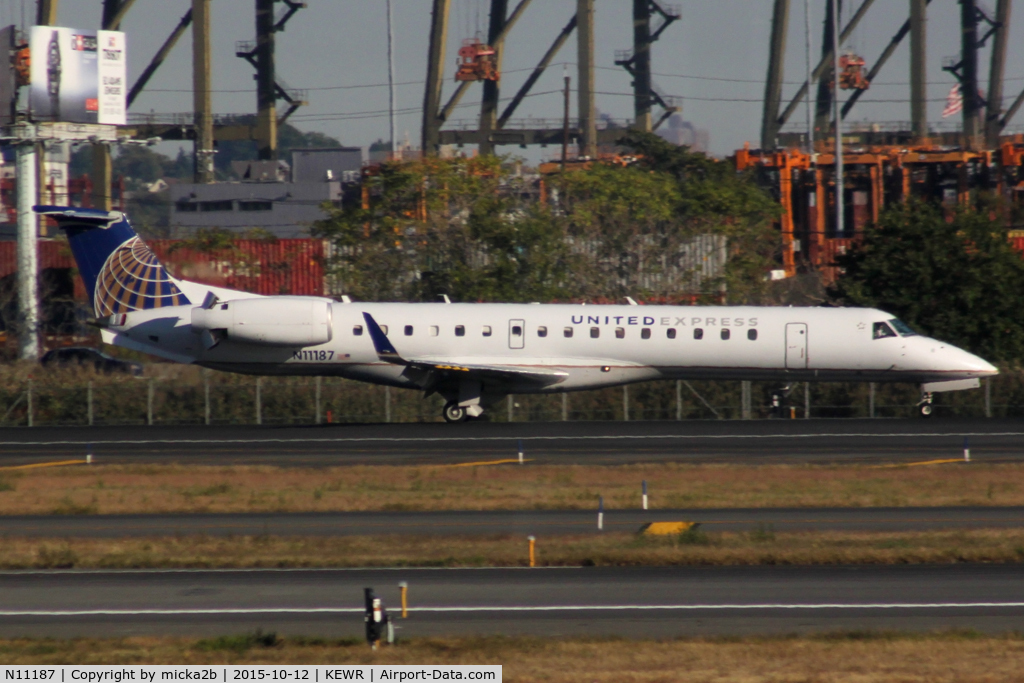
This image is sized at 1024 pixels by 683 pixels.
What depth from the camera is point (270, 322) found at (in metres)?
32.6

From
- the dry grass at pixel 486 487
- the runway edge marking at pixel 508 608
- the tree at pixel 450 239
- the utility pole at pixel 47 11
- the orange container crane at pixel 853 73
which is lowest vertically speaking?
the runway edge marking at pixel 508 608

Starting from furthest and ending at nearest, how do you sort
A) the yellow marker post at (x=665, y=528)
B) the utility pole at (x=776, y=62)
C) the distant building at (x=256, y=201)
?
the distant building at (x=256, y=201)
the utility pole at (x=776, y=62)
the yellow marker post at (x=665, y=528)

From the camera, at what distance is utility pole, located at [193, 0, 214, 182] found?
3600 inches

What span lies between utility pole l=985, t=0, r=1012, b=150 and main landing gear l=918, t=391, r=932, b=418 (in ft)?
306

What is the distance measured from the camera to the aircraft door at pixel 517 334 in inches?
1312

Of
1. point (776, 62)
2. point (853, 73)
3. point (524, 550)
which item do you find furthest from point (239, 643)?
point (853, 73)

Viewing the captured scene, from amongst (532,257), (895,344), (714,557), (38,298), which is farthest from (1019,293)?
(38,298)

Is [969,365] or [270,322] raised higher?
[270,322]

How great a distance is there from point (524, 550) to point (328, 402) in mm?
21225

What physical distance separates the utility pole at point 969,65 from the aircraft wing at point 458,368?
93.4 m

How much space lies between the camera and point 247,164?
4653 inches

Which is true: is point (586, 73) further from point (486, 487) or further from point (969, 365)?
point (486, 487)

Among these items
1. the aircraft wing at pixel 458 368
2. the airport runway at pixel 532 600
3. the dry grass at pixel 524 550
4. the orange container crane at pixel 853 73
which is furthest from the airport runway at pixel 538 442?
the orange container crane at pixel 853 73

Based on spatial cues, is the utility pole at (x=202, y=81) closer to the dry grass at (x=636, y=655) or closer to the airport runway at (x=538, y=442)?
the airport runway at (x=538, y=442)
